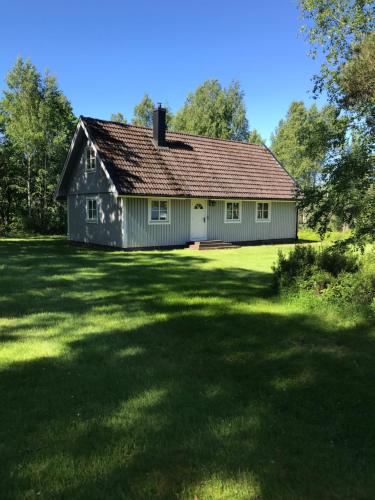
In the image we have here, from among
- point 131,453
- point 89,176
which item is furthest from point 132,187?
point 131,453

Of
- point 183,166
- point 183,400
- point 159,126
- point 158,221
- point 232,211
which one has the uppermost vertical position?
point 159,126

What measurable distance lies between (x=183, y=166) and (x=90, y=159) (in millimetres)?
4601

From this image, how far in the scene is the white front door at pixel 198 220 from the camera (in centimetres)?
2125

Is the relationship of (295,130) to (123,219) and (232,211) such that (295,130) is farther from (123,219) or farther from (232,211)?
(123,219)

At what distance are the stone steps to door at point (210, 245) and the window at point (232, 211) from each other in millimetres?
1629

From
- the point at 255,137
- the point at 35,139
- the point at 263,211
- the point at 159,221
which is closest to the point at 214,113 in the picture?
the point at 255,137

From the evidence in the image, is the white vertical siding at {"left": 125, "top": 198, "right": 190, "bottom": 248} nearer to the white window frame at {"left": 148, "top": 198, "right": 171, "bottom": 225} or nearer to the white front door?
the white window frame at {"left": 148, "top": 198, "right": 171, "bottom": 225}

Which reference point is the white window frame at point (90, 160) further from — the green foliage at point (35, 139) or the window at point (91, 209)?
the green foliage at point (35, 139)

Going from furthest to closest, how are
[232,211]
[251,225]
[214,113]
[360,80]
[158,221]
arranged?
[214,113] < [251,225] < [232,211] < [158,221] < [360,80]

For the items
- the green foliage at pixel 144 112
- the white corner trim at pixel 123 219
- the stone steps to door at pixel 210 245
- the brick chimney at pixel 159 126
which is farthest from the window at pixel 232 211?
the green foliage at pixel 144 112

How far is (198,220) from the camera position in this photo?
21.4 meters

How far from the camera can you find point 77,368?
4.93 meters

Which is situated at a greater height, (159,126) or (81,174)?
(159,126)

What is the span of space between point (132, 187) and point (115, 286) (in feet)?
31.4
